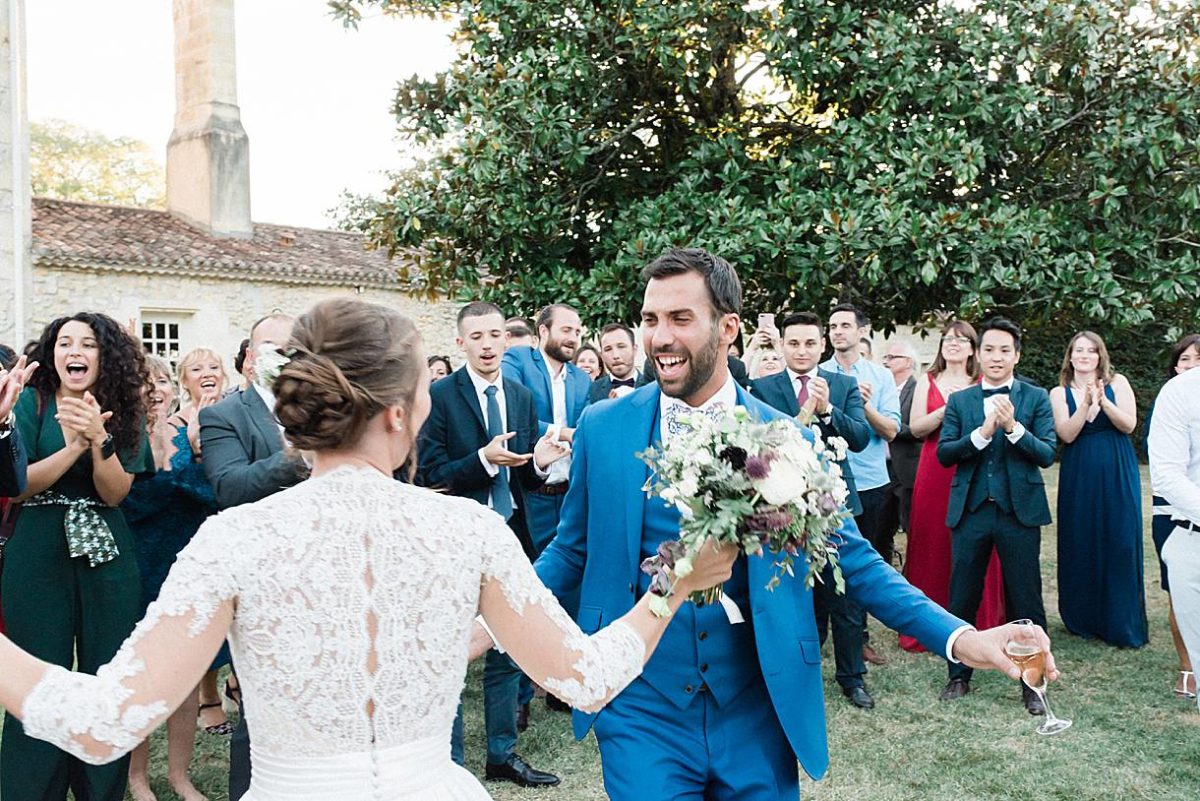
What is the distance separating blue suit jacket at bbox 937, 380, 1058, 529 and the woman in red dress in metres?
0.83

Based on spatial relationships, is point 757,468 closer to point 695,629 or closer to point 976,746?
point 695,629

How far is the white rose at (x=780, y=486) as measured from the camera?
2.58 meters

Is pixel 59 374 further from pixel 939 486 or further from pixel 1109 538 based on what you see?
pixel 1109 538

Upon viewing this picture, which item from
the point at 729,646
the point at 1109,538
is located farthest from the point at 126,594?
the point at 1109,538

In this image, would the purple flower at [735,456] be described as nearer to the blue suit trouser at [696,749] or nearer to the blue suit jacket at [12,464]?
the blue suit trouser at [696,749]

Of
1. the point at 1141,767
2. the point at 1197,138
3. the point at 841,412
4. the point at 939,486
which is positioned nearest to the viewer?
the point at 1141,767

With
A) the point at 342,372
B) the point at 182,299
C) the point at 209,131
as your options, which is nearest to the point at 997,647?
the point at 342,372

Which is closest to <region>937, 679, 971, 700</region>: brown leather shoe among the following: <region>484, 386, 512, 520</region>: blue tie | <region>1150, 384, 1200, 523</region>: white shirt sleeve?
<region>1150, 384, 1200, 523</region>: white shirt sleeve

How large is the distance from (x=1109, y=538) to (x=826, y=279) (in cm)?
381

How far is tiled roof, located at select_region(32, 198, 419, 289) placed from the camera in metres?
21.3

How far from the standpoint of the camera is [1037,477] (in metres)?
7.34

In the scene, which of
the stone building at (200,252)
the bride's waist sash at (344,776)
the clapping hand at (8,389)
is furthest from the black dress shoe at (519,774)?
the stone building at (200,252)

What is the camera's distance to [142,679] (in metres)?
1.93

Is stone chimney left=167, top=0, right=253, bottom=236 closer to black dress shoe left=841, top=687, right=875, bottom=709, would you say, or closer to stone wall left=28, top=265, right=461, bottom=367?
stone wall left=28, top=265, right=461, bottom=367
